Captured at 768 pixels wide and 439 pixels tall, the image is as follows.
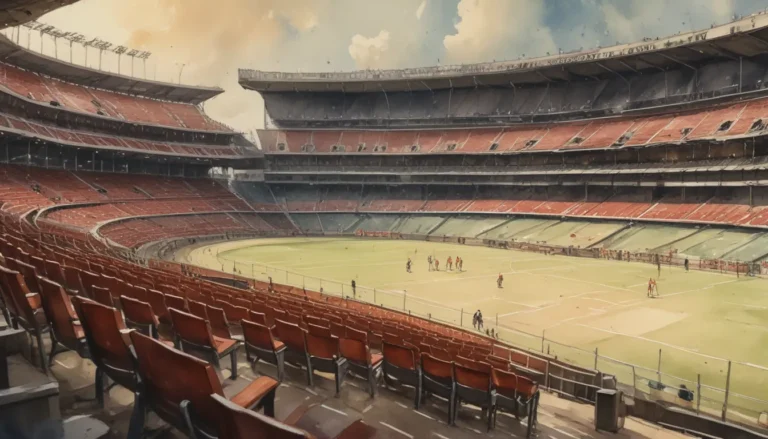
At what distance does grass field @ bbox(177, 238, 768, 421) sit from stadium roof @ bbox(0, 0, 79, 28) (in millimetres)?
13981

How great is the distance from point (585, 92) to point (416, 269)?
4993cm

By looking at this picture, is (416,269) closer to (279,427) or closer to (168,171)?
(279,427)

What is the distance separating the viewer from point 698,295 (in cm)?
3169

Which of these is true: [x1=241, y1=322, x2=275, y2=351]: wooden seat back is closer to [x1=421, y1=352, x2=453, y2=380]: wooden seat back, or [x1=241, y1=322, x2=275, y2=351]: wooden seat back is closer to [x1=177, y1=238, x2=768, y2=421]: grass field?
[x1=421, y1=352, x2=453, y2=380]: wooden seat back

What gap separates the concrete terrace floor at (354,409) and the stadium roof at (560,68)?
5932 centimetres

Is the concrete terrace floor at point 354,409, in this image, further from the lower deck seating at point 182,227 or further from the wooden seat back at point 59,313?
the lower deck seating at point 182,227

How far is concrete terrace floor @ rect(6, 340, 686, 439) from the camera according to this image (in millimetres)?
5125

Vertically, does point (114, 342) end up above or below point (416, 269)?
above

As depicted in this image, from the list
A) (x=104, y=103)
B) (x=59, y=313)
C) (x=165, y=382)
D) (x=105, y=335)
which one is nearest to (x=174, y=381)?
(x=165, y=382)

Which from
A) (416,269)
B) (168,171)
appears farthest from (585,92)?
(168,171)

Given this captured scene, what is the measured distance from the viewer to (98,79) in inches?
2835

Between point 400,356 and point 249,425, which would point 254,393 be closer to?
point 249,425

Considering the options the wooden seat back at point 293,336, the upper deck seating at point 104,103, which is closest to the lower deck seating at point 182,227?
the upper deck seating at point 104,103

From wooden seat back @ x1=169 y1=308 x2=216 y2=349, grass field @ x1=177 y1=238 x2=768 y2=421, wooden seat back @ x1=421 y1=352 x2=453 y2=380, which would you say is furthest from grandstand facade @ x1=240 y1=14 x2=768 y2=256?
wooden seat back @ x1=169 y1=308 x2=216 y2=349
